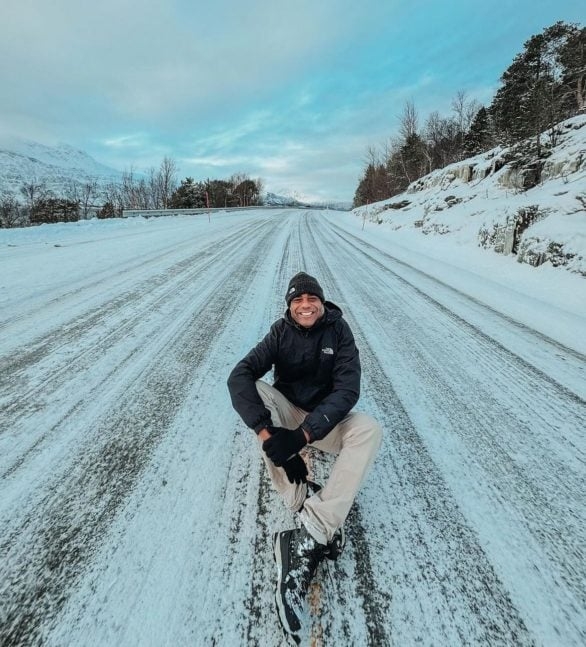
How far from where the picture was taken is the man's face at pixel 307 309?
2172 millimetres

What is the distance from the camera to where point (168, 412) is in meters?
2.45

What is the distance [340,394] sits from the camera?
1935mm

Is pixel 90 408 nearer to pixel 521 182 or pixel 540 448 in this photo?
pixel 540 448

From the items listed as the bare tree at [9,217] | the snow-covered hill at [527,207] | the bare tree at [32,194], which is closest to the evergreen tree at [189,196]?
the bare tree at [9,217]

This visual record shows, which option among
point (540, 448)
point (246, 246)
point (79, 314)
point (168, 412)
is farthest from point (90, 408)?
point (246, 246)

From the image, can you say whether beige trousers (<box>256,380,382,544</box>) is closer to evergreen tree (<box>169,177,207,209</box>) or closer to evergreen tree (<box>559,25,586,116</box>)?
evergreen tree (<box>559,25,586,116</box>)

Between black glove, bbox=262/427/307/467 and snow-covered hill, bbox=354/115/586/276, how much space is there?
6521mm

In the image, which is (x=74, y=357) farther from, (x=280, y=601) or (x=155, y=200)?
(x=155, y=200)

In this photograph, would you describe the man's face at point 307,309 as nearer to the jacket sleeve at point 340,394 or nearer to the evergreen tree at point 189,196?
the jacket sleeve at point 340,394

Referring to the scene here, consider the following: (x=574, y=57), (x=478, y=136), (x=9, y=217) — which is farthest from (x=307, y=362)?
(x=9, y=217)

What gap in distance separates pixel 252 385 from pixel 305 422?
400 mm

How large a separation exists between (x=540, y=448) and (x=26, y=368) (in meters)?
4.05

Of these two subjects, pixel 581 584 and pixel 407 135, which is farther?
pixel 407 135

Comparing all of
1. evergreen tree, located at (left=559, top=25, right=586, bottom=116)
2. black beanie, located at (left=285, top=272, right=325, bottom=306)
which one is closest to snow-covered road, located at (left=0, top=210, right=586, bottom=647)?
black beanie, located at (left=285, top=272, right=325, bottom=306)
